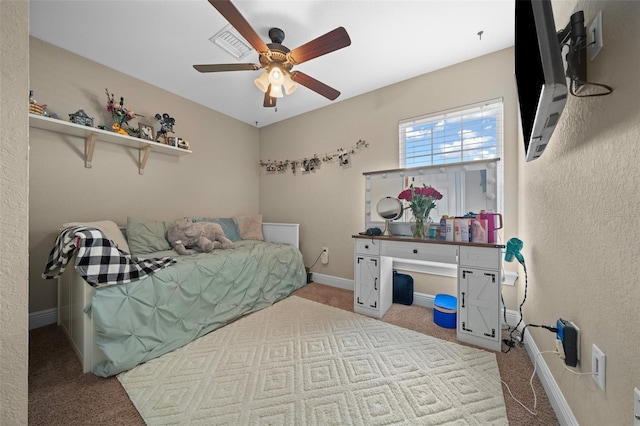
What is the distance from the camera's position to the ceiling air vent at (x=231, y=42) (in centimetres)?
184

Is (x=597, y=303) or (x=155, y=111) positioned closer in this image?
(x=597, y=303)

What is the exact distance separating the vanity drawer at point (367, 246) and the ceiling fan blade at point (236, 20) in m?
1.78

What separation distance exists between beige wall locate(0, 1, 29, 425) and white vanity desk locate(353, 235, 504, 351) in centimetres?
209

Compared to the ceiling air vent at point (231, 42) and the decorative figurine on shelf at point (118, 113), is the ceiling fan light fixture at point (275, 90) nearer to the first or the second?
the ceiling air vent at point (231, 42)

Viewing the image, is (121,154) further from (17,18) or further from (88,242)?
→ (17,18)

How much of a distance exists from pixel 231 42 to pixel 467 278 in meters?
2.74

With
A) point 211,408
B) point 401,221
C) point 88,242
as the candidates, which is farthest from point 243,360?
point 401,221

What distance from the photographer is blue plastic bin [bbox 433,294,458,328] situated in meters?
1.92

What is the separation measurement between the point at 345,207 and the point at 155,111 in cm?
253

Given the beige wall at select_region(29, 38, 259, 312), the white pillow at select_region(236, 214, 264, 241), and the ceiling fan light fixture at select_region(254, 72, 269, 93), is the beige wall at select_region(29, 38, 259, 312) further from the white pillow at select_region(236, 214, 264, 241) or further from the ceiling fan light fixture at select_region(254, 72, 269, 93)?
the ceiling fan light fixture at select_region(254, 72, 269, 93)

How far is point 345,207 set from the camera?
2.95 m


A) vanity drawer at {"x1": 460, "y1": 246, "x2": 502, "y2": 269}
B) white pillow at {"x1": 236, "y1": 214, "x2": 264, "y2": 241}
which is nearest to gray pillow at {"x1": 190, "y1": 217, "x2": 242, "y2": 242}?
white pillow at {"x1": 236, "y1": 214, "x2": 264, "y2": 241}

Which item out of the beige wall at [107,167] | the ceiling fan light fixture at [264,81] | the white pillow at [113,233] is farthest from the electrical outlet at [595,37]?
the beige wall at [107,167]

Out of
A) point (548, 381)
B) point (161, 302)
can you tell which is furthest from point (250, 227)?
point (548, 381)
